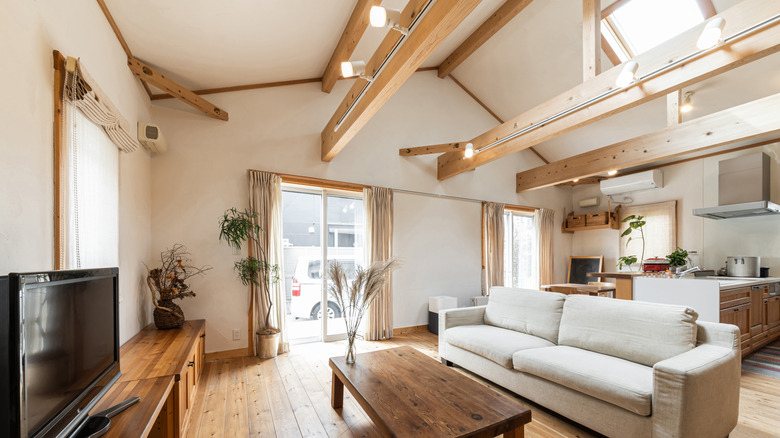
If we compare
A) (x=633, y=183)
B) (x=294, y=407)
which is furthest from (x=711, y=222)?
(x=294, y=407)

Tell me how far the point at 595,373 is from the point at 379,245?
300cm

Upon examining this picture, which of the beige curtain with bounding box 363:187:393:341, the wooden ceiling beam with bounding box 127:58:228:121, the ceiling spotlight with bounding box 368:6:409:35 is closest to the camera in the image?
the ceiling spotlight with bounding box 368:6:409:35

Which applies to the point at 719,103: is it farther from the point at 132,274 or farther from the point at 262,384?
the point at 132,274

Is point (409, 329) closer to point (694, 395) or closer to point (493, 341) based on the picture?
point (493, 341)

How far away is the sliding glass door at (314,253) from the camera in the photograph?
14.0ft

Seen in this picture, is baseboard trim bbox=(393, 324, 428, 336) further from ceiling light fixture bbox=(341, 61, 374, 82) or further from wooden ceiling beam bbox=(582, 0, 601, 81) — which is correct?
wooden ceiling beam bbox=(582, 0, 601, 81)

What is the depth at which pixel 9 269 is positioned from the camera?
127cm

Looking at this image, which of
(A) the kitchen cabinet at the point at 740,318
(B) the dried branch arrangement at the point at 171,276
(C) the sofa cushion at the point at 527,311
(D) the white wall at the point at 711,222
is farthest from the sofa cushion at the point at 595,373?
(D) the white wall at the point at 711,222

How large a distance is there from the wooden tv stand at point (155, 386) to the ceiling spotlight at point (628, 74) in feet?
12.0

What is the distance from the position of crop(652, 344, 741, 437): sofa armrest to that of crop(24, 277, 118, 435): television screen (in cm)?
268

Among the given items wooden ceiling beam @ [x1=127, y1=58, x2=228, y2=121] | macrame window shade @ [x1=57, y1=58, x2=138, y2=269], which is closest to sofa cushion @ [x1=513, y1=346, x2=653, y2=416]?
macrame window shade @ [x1=57, y1=58, x2=138, y2=269]

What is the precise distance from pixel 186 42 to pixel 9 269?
2.26 meters

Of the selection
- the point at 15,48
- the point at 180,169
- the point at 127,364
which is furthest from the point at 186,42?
the point at 127,364

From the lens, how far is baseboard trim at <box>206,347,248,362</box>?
3.64 metres
